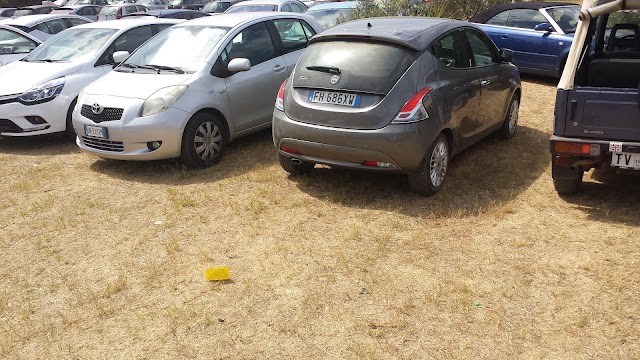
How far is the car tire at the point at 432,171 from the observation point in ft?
20.4

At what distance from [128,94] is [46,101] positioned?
6.84 ft

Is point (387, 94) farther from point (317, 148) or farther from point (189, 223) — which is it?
point (189, 223)

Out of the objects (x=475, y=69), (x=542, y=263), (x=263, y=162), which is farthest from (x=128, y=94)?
(x=542, y=263)

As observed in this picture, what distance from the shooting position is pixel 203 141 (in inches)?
304

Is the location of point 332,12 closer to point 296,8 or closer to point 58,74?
point 296,8

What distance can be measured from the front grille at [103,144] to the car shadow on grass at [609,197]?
4.89 metres

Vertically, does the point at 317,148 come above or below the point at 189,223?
above

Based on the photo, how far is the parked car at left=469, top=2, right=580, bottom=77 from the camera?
36.3 feet

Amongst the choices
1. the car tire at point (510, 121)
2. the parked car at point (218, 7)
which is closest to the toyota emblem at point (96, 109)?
the car tire at point (510, 121)

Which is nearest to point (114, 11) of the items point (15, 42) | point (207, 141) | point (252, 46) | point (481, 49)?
point (15, 42)

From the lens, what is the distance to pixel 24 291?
16.1ft

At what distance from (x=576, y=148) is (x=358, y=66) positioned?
2106mm

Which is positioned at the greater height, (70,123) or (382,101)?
(382,101)

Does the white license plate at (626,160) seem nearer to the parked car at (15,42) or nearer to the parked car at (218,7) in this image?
the parked car at (15,42)
